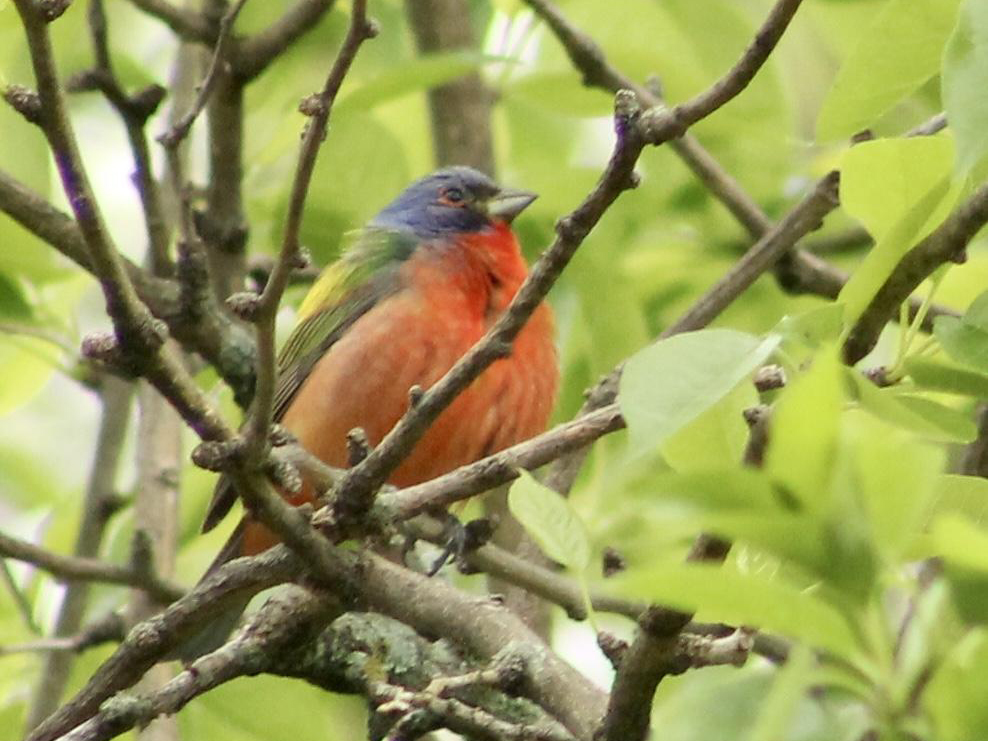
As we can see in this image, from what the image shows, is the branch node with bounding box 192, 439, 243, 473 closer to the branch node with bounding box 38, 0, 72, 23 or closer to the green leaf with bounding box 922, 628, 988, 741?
the branch node with bounding box 38, 0, 72, 23

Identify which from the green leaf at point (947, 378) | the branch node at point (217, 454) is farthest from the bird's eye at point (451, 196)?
the green leaf at point (947, 378)

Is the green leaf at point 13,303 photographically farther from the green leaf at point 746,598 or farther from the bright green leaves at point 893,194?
the green leaf at point 746,598

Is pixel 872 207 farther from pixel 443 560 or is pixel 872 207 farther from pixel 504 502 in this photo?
pixel 504 502

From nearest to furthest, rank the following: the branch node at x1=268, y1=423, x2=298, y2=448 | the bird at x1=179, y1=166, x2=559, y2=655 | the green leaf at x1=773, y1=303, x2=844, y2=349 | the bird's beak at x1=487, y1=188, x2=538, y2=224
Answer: the green leaf at x1=773, y1=303, x2=844, y2=349 → the branch node at x1=268, y1=423, x2=298, y2=448 → the bird at x1=179, y1=166, x2=559, y2=655 → the bird's beak at x1=487, y1=188, x2=538, y2=224

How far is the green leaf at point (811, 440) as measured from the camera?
54.0 inches

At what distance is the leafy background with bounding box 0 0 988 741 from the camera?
54.2 inches

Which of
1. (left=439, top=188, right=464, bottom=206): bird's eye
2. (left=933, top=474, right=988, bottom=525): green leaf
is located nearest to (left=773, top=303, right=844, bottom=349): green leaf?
(left=933, top=474, right=988, bottom=525): green leaf

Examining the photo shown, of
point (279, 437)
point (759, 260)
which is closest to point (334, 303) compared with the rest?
point (759, 260)

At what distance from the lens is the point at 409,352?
503 centimetres

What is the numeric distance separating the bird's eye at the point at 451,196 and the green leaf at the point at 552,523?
144 inches

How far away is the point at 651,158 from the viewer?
5172mm

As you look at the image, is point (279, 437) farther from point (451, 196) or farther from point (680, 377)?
point (451, 196)

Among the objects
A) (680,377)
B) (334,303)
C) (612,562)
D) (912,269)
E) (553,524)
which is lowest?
(680,377)

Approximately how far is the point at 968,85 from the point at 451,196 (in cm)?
420
